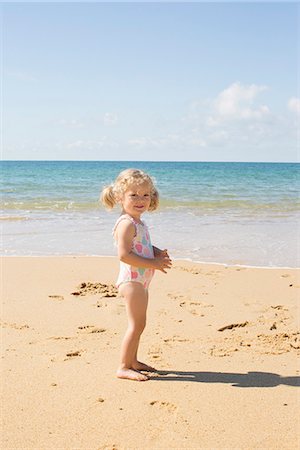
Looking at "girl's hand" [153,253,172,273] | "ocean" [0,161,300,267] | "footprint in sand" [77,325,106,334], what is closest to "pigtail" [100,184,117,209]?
"girl's hand" [153,253,172,273]

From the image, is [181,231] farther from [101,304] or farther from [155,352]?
[155,352]

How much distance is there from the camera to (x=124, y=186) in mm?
3541

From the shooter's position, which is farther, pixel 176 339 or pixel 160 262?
pixel 176 339

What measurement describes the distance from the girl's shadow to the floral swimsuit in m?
0.59

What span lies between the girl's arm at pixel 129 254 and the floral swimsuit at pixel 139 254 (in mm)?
47

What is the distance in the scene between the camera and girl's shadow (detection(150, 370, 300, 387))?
10.8 feet

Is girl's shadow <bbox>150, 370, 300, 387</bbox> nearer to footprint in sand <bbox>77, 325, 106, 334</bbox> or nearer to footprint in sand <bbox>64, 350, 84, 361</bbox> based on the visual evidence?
footprint in sand <bbox>64, 350, 84, 361</bbox>

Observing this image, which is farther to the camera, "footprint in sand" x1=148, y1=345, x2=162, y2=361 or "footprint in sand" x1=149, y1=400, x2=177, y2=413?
"footprint in sand" x1=148, y1=345, x2=162, y2=361

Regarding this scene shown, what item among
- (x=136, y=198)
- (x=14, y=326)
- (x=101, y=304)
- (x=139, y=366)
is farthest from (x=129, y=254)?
(x=101, y=304)

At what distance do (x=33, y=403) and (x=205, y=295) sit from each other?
105 inches

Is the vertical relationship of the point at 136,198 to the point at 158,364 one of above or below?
above

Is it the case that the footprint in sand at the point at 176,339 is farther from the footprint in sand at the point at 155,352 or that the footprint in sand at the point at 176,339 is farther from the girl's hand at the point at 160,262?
the girl's hand at the point at 160,262

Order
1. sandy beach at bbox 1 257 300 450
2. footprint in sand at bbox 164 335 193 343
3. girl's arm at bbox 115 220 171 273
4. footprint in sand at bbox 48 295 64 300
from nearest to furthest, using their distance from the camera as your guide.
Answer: sandy beach at bbox 1 257 300 450 < girl's arm at bbox 115 220 171 273 < footprint in sand at bbox 164 335 193 343 < footprint in sand at bbox 48 295 64 300

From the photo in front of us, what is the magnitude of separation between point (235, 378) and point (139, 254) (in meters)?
1.00
